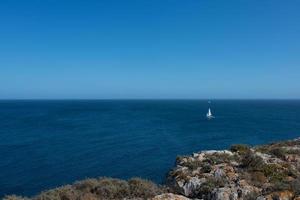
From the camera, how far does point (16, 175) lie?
44.3m

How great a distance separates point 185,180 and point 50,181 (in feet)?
104

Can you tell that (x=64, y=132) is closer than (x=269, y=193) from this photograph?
No

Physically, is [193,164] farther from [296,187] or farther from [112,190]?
[296,187]

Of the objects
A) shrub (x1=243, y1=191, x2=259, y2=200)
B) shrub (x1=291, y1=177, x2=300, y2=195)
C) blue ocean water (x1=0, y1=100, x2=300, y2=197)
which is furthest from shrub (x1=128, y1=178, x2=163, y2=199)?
blue ocean water (x1=0, y1=100, x2=300, y2=197)

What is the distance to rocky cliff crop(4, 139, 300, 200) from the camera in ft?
34.6

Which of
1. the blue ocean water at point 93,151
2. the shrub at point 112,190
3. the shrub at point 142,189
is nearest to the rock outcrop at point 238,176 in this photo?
the shrub at point 142,189

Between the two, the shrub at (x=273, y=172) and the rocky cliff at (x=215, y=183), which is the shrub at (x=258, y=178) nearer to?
the rocky cliff at (x=215, y=183)

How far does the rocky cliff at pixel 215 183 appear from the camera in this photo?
10539 millimetres

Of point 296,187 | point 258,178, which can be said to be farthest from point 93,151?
point 296,187

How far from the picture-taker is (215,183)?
41.1ft

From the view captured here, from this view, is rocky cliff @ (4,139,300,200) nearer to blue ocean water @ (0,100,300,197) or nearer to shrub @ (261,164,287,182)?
shrub @ (261,164,287,182)

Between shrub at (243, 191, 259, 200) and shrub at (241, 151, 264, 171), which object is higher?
shrub at (241, 151, 264, 171)

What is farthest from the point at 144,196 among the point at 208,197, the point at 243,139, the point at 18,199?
the point at 243,139

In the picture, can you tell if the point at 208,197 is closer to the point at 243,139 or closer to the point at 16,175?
the point at 16,175
